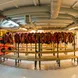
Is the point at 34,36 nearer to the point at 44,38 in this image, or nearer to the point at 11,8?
the point at 44,38

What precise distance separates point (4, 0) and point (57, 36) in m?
2.96

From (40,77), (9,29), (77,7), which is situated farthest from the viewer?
(9,29)

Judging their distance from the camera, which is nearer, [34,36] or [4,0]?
[4,0]

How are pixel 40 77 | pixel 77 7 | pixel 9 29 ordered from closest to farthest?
pixel 40 77 < pixel 77 7 < pixel 9 29

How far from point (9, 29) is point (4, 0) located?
25.3ft

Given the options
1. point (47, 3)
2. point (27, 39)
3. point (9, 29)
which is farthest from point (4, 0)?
point (9, 29)

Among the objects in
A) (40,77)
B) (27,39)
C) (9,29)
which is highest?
(9,29)

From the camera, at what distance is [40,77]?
15.2 feet

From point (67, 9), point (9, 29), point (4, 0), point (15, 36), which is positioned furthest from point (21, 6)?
point (9, 29)

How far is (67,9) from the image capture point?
5.52 meters

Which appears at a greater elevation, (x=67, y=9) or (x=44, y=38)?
(x=67, y=9)

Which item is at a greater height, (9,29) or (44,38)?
(9,29)

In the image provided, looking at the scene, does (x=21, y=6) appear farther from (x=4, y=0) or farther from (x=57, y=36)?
(x=57, y=36)

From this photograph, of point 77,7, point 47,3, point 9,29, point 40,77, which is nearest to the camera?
point 40,77
